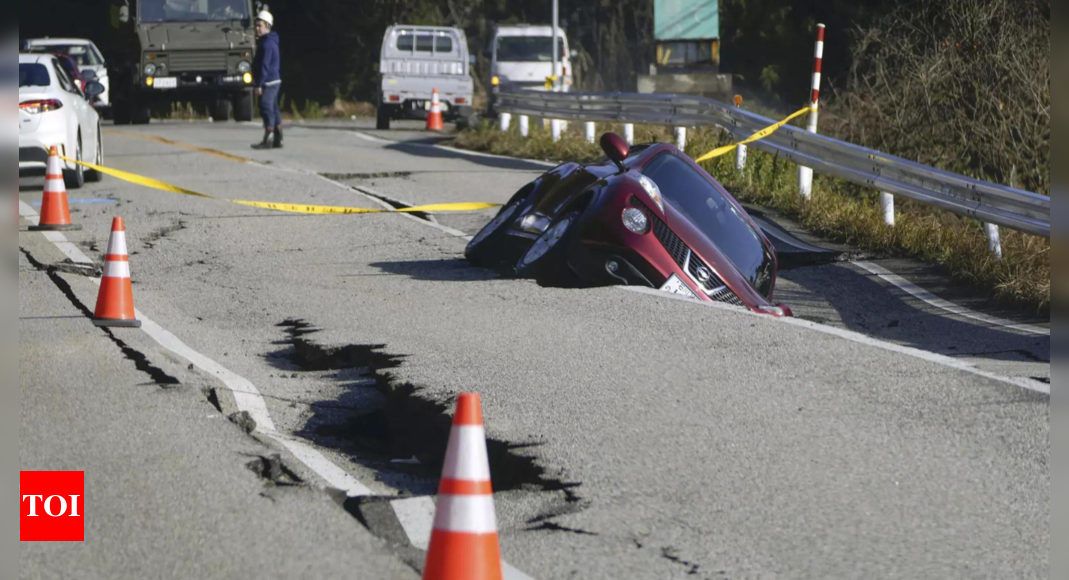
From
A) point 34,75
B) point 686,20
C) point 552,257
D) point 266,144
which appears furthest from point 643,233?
point 686,20

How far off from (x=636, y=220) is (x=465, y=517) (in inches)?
192

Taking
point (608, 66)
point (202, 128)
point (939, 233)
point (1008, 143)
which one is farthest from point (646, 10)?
point (939, 233)

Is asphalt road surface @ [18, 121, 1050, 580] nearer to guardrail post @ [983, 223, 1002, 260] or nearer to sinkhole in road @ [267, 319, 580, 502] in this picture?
sinkhole in road @ [267, 319, 580, 502]

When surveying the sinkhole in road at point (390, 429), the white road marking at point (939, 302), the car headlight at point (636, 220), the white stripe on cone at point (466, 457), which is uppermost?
the car headlight at point (636, 220)

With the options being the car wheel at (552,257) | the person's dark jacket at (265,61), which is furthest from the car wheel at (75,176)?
the car wheel at (552,257)

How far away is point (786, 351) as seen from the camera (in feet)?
23.2

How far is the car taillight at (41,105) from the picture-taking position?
47.9ft

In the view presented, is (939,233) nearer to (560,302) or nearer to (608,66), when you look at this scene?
(560,302)

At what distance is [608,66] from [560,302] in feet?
130

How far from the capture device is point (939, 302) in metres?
9.73

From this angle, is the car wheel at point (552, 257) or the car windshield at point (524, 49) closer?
the car wheel at point (552, 257)

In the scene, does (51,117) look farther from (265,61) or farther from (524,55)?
(524,55)

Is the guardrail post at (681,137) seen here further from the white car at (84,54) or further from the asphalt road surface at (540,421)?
the white car at (84,54)

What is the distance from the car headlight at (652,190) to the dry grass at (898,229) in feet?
8.91
